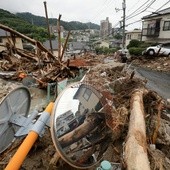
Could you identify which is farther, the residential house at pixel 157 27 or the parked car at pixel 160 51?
the residential house at pixel 157 27

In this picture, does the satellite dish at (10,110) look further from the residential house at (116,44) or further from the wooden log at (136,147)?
the residential house at (116,44)

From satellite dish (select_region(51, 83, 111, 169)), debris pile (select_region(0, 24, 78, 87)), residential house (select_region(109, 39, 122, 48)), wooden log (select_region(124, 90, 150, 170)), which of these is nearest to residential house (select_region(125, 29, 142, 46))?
residential house (select_region(109, 39, 122, 48))

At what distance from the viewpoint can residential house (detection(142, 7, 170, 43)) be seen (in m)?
28.2

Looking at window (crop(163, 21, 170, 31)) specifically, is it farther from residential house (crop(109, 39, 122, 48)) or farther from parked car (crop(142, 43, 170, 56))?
residential house (crop(109, 39, 122, 48))

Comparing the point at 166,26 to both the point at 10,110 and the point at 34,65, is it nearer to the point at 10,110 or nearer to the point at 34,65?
the point at 34,65

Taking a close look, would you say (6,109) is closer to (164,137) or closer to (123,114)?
(123,114)

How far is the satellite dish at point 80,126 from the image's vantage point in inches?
70.1

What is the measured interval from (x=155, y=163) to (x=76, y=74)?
6.92 m

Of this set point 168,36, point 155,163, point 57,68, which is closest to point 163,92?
point 57,68

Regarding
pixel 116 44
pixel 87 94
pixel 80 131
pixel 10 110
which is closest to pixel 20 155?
pixel 80 131

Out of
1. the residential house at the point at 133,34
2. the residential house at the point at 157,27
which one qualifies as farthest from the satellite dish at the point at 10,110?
the residential house at the point at 133,34

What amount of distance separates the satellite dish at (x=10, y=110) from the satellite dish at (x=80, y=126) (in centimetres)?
84

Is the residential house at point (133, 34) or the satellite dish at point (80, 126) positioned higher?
the satellite dish at point (80, 126)

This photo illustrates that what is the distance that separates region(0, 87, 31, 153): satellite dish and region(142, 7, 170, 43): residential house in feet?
92.6
